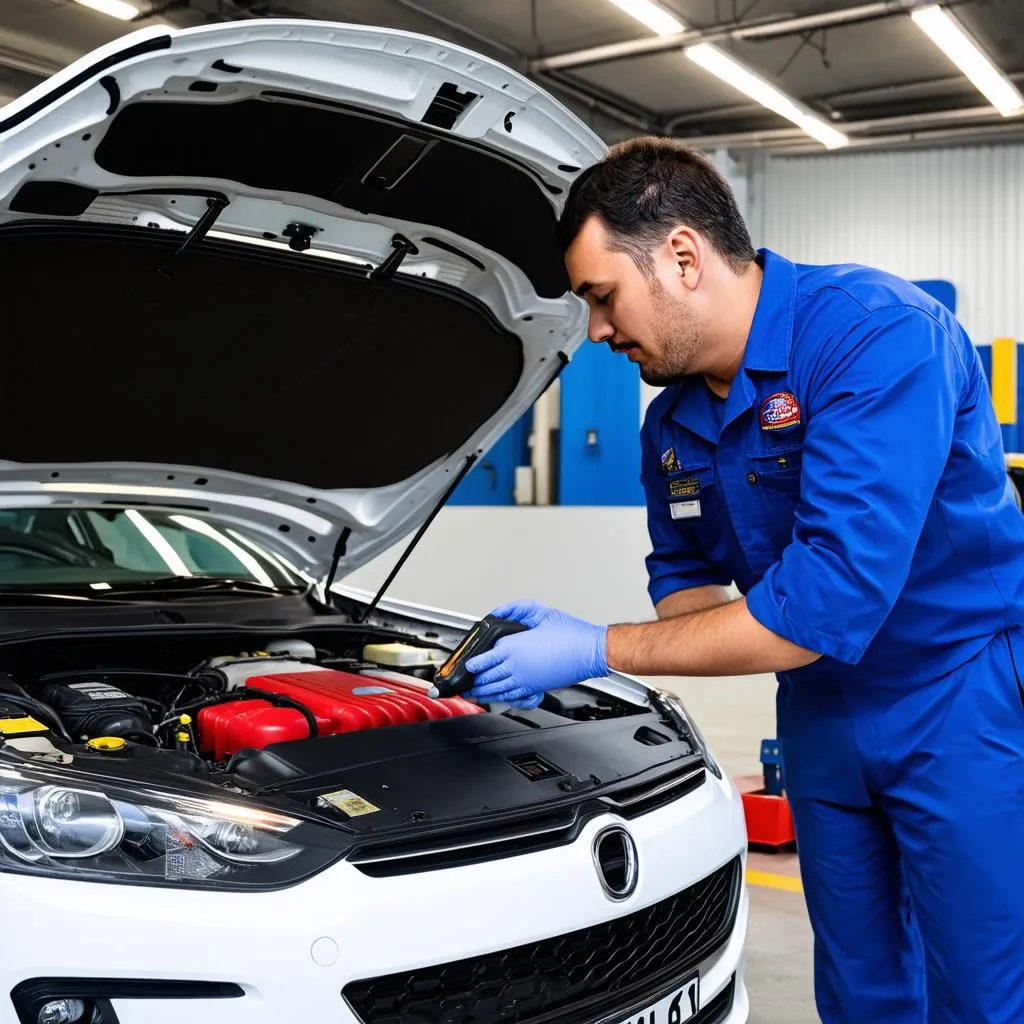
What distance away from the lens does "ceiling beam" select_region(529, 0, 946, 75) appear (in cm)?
704

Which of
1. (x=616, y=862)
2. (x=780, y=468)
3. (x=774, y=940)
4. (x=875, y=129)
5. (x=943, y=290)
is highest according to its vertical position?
(x=875, y=129)

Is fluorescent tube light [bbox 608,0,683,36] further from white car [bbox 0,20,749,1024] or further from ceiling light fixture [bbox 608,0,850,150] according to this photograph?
white car [bbox 0,20,749,1024]

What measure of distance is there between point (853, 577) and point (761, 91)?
290 inches

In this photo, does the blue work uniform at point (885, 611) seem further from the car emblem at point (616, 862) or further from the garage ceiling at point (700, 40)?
the garage ceiling at point (700, 40)

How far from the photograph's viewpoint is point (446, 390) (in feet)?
8.32

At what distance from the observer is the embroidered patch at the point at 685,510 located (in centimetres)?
182

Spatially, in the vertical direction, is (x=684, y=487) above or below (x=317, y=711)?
above

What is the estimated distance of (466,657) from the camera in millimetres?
1749

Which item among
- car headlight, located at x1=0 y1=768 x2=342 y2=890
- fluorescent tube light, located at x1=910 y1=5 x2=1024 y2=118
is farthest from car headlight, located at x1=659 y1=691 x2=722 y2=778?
fluorescent tube light, located at x1=910 y1=5 x2=1024 y2=118

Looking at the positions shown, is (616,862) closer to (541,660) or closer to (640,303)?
(541,660)

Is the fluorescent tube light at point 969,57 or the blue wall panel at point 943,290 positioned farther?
the blue wall panel at point 943,290

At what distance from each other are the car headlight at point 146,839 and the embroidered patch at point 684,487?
76cm

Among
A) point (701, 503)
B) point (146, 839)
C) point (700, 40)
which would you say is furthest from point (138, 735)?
point (700, 40)

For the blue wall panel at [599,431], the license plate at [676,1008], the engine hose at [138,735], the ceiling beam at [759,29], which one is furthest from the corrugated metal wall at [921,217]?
the engine hose at [138,735]
